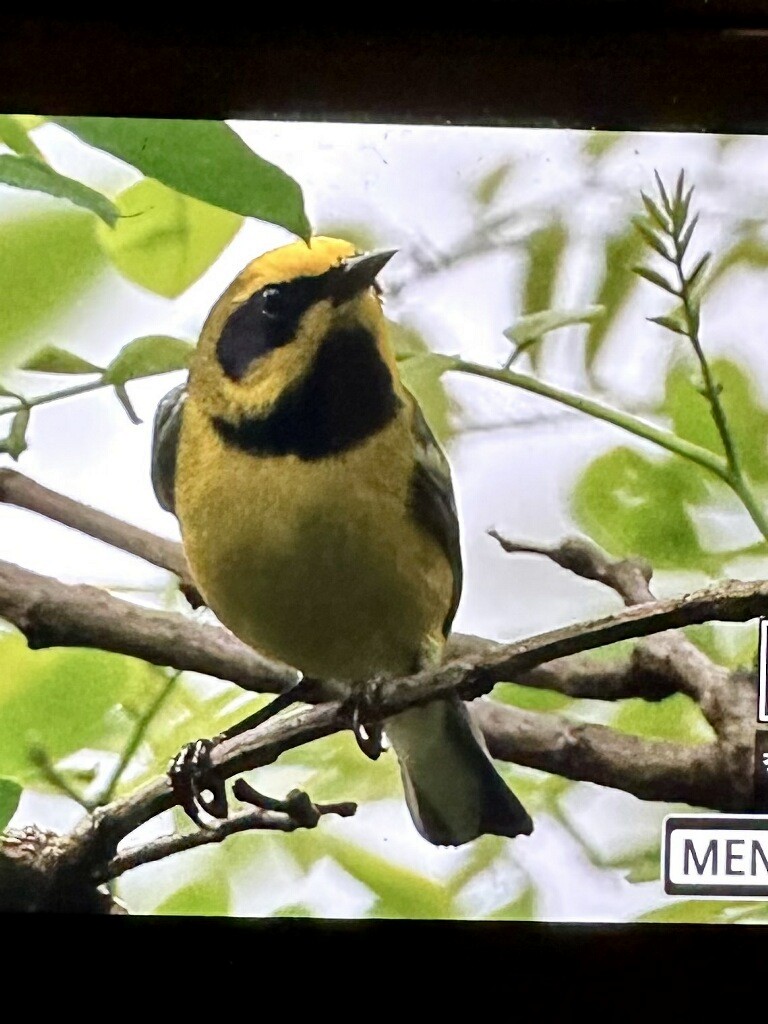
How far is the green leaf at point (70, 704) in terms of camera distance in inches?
26.8

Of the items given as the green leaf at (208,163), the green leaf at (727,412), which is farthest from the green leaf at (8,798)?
the green leaf at (727,412)

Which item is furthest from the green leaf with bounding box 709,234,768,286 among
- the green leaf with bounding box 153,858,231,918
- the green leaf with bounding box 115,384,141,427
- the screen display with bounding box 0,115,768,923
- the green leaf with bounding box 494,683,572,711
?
the green leaf with bounding box 153,858,231,918

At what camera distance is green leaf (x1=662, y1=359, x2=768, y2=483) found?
0.68 metres

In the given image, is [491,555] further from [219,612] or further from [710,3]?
[710,3]

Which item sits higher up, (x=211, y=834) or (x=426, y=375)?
(x=426, y=375)

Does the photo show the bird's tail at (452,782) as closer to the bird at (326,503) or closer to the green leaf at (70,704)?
the bird at (326,503)

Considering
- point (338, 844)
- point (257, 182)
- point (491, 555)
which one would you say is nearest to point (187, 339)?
point (257, 182)

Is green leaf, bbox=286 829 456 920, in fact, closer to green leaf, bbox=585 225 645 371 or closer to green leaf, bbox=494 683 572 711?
green leaf, bbox=494 683 572 711

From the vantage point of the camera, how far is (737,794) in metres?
0.68

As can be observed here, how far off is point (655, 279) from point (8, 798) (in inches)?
22.9

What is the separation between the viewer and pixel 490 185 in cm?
66


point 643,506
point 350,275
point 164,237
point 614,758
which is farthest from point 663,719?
point 164,237

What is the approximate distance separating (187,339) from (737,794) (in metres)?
0.50

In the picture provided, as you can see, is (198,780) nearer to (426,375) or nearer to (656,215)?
(426,375)
